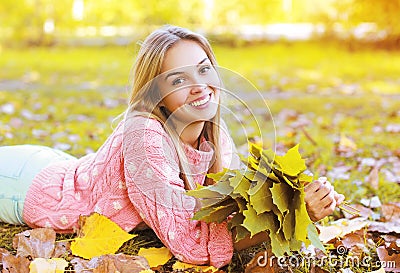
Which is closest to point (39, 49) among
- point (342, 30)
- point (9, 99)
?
point (9, 99)

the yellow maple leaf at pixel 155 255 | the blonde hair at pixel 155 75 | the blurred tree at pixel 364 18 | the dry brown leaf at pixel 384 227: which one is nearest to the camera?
the yellow maple leaf at pixel 155 255

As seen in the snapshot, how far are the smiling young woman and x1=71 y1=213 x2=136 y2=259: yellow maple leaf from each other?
0.06 metres

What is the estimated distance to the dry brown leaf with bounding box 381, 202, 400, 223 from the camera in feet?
7.86

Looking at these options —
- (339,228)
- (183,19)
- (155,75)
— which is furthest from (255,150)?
(183,19)

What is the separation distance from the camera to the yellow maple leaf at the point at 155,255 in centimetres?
196

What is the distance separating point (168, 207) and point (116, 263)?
0.25 metres

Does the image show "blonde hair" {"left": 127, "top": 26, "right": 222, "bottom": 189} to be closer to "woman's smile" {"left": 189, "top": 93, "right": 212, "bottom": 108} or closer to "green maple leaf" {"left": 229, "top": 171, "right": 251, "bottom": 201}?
"woman's smile" {"left": 189, "top": 93, "right": 212, "bottom": 108}

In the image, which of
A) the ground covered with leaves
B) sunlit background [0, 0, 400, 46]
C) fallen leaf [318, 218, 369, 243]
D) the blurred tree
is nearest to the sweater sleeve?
the ground covered with leaves

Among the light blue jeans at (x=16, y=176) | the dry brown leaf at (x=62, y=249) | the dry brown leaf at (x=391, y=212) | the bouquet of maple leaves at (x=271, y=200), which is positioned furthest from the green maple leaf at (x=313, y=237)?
the light blue jeans at (x=16, y=176)

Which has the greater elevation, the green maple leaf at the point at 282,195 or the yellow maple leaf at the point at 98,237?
the green maple leaf at the point at 282,195

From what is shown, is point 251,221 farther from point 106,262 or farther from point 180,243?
point 106,262

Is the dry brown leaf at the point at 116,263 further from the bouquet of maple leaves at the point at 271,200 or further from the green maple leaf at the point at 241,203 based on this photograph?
the green maple leaf at the point at 241,203

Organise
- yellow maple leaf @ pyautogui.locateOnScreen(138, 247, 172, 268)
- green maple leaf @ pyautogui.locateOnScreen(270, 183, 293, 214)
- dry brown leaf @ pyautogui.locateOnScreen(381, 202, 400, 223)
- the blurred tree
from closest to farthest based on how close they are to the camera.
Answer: green maple leaf @ pyautogui.locateOnScreen(270, 183, 293, 214)
yellow maple leaf @ pyautogui.locateOnScreen(138, 247, 172, 268)
dry brown leaf @ pyautogui.locateOnScreen(381, 202, 400, 223)
the blurred tree

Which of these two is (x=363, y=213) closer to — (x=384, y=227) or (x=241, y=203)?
(x=384, y=227)
